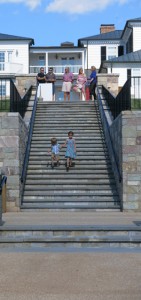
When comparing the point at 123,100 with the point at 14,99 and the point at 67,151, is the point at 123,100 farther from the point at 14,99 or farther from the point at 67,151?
the point at 14,99

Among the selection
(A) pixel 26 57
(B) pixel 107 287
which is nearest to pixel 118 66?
(A) pixel 26 57

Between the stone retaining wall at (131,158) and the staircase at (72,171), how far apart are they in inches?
20.6

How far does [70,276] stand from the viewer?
321 inches

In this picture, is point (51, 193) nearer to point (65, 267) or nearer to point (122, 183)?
point (122, 183)

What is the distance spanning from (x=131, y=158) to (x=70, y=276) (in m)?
8.30

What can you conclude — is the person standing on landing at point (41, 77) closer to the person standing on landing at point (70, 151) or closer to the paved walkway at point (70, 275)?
the person standing on landing at point (70, 151)

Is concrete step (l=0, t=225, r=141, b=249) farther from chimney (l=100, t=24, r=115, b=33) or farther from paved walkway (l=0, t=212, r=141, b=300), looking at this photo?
chimney (l=100, t=24, r=115, b=33)

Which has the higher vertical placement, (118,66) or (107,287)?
(118,66)

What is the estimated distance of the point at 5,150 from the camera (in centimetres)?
1656

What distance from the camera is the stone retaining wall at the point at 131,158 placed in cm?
1598

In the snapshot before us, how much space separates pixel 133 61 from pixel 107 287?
43049 millimetres

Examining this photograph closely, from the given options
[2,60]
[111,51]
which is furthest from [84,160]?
[111,51]

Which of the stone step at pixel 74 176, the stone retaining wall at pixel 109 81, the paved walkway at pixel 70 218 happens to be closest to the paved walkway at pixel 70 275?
the paved walkway at pixel 70 218

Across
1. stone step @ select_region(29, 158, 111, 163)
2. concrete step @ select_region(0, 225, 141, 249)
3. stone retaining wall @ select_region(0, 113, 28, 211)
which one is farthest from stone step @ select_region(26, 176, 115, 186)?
concrete step @ select_region(0, 225, 141, 249)
